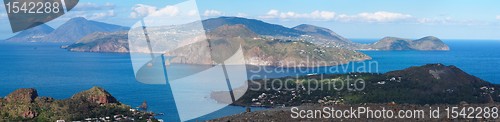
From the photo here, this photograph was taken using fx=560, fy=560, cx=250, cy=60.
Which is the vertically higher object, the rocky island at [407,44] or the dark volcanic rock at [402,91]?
the dark volcanic rock at [402,91]

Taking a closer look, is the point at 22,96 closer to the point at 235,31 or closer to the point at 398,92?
the point at 398,92

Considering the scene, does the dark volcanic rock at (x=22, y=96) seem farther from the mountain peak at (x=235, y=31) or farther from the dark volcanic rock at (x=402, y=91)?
the mountain peak at (x=235, y=31)

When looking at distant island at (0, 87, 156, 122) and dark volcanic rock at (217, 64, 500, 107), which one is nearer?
distant island at (0, 87, 156, 122)

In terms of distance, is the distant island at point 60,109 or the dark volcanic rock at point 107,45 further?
the dark volcanic rock at point 107,45

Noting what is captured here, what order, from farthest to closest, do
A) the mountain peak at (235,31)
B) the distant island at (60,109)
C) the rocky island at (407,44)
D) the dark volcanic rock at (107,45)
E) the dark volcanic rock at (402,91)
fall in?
the rocky island at (407,44) < the dark volcanic rock at (107,45) < the mountain peak at (235,31) < the dark volcanic rock at (402,91) < the distant island at (60,109)

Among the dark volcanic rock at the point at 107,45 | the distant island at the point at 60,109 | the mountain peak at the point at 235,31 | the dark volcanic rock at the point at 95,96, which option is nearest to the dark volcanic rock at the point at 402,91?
the dark volcanic rock at the point at 95,96

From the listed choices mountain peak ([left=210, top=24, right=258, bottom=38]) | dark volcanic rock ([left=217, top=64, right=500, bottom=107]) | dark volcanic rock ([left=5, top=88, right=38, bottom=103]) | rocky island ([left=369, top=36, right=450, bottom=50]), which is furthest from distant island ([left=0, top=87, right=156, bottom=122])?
rocky island ([left=369, top=36, right=450, bottom=50])

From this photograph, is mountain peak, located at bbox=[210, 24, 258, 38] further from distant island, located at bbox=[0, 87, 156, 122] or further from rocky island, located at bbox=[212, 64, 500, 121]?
distant island, located at bbox=[0, 87, 156, 122]

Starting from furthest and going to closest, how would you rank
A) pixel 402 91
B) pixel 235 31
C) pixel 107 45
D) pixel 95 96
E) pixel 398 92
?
pixel 107 45
pixel 235 31
pixel 402 91
pixel 398 92
pixel 95 96

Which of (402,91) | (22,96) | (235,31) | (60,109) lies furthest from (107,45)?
(60,109)
